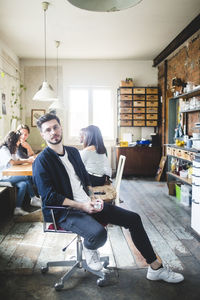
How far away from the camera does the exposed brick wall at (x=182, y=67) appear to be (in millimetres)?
5309

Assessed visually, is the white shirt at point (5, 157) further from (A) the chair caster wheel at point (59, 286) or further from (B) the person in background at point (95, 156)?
(A) the chair caster wheel at point (59, 286)

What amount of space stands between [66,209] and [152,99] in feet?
19.6

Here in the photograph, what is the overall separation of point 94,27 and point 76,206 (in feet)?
13.7

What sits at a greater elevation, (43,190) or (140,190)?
(43,190)

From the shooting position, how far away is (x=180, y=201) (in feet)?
16.3

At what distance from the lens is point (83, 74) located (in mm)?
7945

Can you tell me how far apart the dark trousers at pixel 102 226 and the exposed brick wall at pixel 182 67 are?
11.7ft

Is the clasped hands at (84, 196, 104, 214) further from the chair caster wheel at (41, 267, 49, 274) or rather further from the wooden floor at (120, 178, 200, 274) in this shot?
the wooden floor at (120, 178, 200, 274)

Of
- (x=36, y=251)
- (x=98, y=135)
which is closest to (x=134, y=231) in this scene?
(x=36, y=251)

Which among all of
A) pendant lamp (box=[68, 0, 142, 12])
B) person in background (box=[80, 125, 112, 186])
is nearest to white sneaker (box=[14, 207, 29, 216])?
person in background (box=[80, 125, 112, 186])

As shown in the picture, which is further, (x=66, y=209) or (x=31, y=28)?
(x=31, y=28)

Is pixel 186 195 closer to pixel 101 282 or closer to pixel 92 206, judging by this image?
pixel 101 282

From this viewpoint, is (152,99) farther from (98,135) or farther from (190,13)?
(98,135)

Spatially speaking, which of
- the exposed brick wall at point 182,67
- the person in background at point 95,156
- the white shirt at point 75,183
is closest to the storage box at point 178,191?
the exposed brick wall at point 182,67
